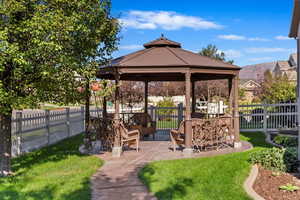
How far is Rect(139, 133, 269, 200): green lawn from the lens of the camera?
17.3ft

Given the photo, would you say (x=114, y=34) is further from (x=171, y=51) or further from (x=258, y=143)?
(x=258, y=143)

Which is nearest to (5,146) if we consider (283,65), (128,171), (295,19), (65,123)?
(128,171)

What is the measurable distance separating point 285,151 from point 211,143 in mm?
2522

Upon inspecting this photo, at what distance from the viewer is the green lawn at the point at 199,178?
17.3 feet

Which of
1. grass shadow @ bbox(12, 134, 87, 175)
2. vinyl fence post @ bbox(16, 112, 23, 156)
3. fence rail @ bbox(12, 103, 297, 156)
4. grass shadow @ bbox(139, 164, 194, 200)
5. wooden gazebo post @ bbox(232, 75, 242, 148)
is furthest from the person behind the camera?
wooden gazebo post @ bbox(232, 75, 242, 148)

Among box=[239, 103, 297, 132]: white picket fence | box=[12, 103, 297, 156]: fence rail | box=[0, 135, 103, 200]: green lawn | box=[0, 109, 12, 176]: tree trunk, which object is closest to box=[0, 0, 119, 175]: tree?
box=[0, 109, 12, 176]: tree trunk

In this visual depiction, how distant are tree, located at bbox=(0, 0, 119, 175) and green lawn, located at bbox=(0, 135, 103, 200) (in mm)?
712

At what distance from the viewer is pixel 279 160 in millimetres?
6625

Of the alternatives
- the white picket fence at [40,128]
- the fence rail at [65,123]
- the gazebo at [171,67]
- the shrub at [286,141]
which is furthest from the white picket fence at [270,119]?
the white picket fence at [40,128]

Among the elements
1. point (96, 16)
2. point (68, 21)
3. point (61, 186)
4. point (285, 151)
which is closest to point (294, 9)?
point (285, 151)

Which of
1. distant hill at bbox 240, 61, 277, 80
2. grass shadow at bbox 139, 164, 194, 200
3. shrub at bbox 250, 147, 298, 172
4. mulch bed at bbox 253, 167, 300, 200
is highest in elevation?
distant hill at bbox 240, 61, 277, 80

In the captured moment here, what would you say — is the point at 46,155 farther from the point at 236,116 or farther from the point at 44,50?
the point at 236,116

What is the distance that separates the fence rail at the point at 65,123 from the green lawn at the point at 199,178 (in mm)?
4510

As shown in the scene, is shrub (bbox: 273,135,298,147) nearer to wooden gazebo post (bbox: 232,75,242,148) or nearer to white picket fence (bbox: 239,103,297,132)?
wooden gazebo post (bbox: 232,75,242,148)
